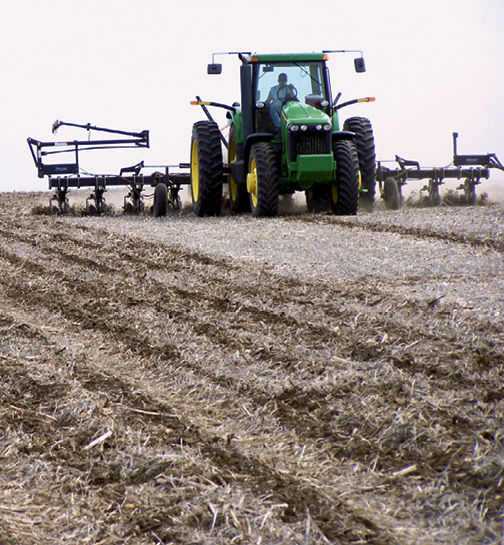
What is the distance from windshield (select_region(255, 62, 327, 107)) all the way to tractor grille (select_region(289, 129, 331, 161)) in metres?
1.18

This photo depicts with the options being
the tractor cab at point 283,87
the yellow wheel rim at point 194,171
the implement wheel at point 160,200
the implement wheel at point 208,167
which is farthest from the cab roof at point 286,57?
the implement wheel at point 160,200

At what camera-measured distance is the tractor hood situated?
12.0 meters

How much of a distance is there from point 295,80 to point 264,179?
2180mm

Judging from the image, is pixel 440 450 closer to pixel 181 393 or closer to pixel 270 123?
pixel 181 393

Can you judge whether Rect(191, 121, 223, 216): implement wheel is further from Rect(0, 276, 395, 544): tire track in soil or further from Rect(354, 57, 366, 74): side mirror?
Rect(0, 276, 395, 544): tire track in soil

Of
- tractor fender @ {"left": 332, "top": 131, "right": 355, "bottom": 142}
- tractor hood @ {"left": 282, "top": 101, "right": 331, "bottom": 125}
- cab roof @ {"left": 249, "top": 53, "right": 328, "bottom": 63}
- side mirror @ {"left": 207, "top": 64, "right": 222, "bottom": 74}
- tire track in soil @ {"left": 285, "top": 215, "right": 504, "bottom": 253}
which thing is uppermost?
cab roof @ {"left": 249, "top": 53, "right": 328, "bottom": 63}

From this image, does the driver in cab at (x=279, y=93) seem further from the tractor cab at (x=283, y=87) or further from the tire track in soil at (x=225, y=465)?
the tire track in soil at (x=225, y=465)

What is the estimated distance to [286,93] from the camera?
1302 centimetres

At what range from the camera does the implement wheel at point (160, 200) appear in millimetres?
13938

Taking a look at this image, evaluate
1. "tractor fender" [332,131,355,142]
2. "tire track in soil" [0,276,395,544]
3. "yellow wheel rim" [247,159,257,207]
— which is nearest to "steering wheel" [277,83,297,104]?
"tractor fender" [332,131,355,142]

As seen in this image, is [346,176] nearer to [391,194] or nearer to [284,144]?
[284,144]

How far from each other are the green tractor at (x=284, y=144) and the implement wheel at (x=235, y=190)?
0.02 meters

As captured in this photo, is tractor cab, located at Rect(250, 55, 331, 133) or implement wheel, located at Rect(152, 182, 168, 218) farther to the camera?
implement wheel, located at Rect(152, 182, 168, 218)

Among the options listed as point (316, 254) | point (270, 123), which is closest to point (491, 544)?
point (316, 254)
